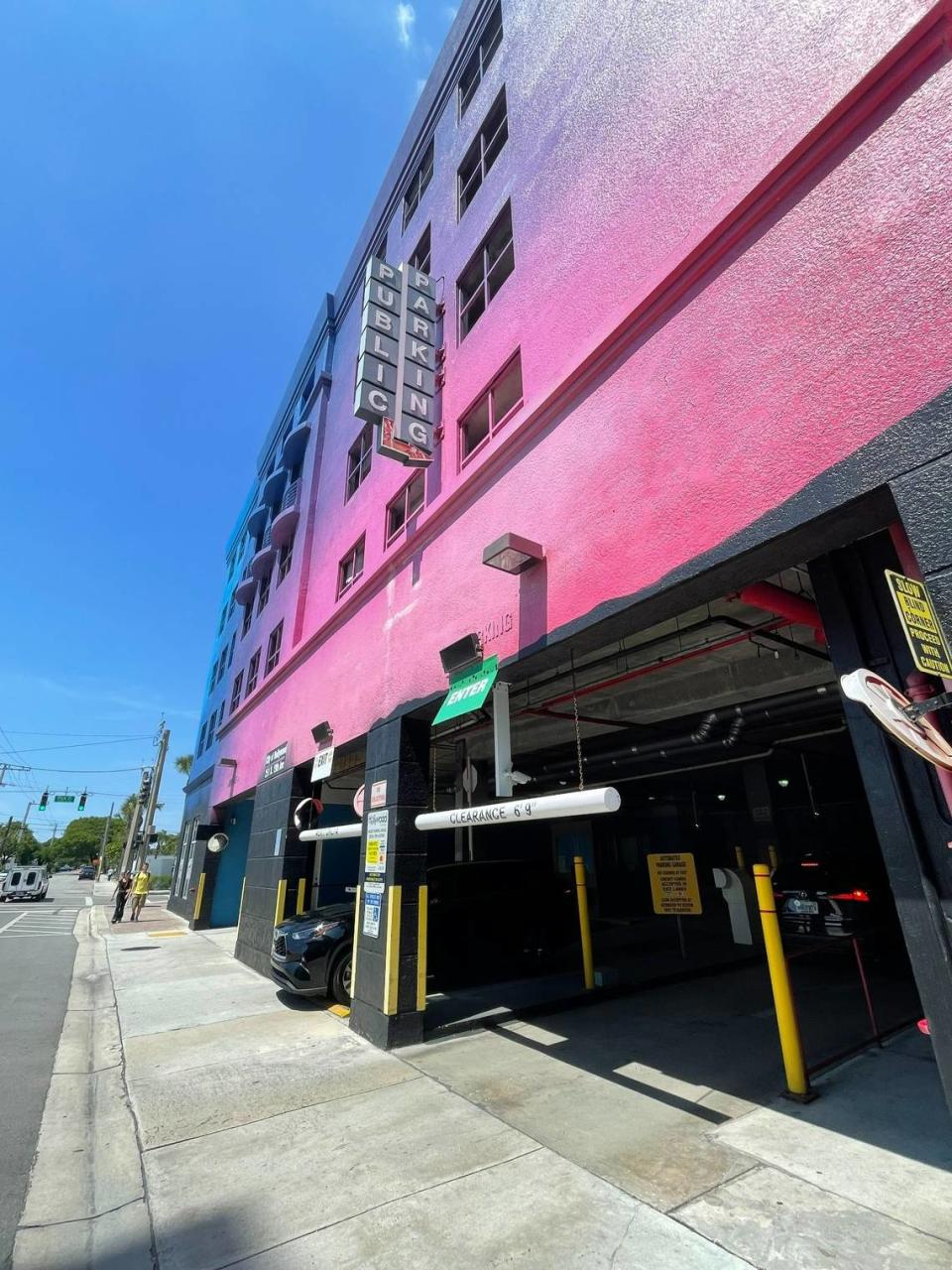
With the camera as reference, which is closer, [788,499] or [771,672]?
[788,499]

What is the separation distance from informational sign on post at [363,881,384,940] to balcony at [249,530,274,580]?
1267 centimetres

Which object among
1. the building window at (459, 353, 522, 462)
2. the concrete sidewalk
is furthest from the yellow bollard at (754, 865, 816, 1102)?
the building window at (459, 353, 522, 462)

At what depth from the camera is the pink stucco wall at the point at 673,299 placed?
3459mm

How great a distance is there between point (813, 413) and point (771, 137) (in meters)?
2.37

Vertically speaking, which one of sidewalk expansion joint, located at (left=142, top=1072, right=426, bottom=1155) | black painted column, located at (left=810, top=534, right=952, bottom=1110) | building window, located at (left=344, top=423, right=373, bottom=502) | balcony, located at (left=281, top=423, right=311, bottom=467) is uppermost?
balcony, located at (left=281, top=423, right=311, bottom=467)

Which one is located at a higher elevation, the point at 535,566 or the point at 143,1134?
the point at 535,566

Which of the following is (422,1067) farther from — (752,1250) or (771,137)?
(771,137)

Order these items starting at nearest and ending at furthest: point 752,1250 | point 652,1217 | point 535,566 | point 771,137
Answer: point 752,1250 < point 652,1217 < point 771,137 < point 535,566

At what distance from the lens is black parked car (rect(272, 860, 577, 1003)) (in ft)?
27.6

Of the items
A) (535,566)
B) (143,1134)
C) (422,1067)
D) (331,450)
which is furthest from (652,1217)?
(331,450)

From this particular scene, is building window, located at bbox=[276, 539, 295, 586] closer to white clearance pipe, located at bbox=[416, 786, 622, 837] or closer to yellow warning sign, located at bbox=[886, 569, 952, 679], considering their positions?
white clearance pipe, located at bbox=[416, 786, 622, 837]

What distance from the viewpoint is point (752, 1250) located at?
2895 mm

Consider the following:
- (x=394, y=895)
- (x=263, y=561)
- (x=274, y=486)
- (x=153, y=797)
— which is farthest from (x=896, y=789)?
(x=153, y=797)

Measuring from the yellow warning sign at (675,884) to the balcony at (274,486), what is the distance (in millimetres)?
14843
